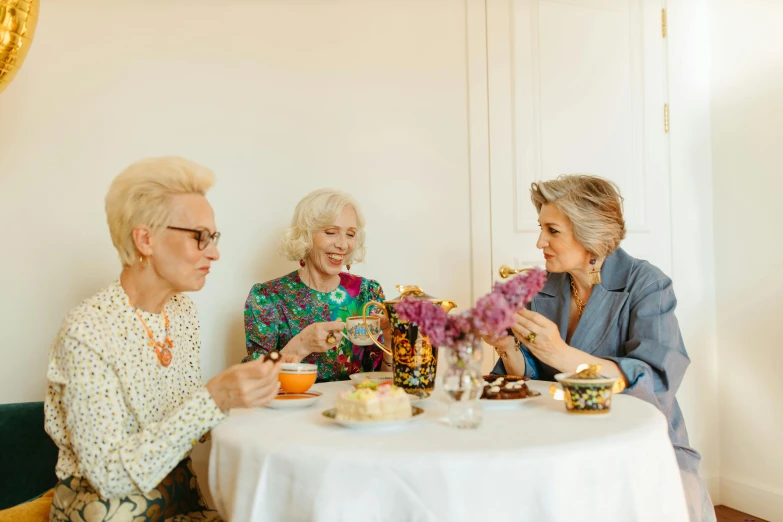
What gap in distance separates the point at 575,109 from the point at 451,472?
255cm

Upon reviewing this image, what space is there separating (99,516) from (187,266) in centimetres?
59

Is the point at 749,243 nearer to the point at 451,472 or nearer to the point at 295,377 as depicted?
the point at 295,377

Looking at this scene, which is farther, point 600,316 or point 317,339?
point 600,316

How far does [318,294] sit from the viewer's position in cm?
257

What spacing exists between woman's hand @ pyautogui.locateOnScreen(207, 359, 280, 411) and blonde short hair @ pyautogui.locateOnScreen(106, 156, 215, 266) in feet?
1.34

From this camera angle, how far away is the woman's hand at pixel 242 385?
4.87 ft

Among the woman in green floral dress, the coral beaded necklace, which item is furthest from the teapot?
the woman in green floral dress

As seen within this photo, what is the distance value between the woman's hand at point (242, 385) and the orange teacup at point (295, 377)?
20cm

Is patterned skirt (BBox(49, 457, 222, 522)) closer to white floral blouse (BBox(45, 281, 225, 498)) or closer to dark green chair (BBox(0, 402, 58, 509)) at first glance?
white floral blouse (BBox(45, 281, 225, 498))

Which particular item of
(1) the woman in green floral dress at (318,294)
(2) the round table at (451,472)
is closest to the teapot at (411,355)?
(2) the round table at (451,472)

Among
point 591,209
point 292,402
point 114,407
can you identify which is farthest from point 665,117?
point 114,407

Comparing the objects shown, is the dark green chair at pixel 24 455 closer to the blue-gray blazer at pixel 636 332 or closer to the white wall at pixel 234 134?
the white wall at pixel 234 134

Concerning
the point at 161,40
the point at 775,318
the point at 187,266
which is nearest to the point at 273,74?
the point at 161,40

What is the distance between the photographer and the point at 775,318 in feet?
10.5
